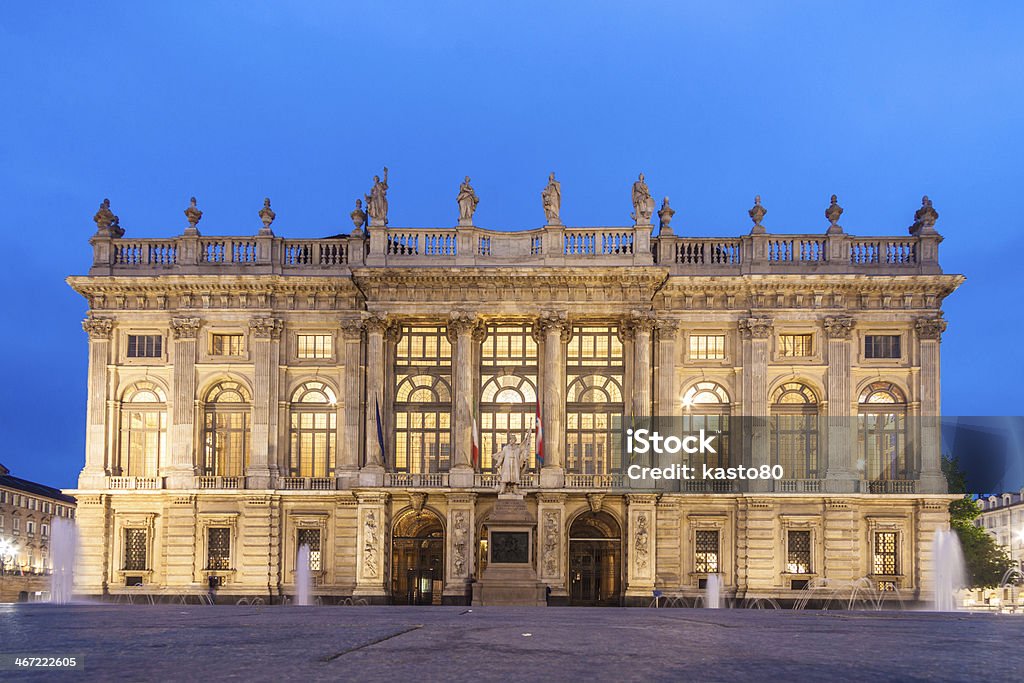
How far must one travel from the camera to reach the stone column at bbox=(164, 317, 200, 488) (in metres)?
48.8

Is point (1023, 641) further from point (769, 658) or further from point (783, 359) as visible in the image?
point (783, 359)

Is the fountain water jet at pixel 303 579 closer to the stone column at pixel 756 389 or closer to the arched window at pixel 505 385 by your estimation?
the arched window at pixel 505 385

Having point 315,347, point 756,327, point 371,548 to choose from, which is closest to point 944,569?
point 756,327

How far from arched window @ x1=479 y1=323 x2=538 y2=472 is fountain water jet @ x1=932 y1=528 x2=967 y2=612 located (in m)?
18.1

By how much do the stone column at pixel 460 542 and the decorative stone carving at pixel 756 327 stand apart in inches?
552

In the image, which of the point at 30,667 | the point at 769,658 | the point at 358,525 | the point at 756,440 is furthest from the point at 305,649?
the point at 756,440

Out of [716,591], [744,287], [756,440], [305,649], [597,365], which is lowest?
[716,591]

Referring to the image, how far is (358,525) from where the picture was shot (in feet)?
156

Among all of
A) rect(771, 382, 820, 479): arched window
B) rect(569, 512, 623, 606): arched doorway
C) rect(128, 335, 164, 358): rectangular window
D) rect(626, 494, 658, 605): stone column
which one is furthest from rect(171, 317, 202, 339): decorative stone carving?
rect(771, 382, 820, 479): arched window

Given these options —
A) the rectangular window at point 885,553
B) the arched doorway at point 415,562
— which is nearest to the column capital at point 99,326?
the arched doorway at point 415,562

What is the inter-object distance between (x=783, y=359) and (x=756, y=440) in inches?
150

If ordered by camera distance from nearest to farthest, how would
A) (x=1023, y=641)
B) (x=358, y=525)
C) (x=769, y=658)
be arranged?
(x=769, y=658), (x=1023, y=641), (x=358, y=525)

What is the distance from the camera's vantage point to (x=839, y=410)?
1923 inches

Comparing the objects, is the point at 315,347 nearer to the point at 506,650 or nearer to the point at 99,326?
the point at 99,326
